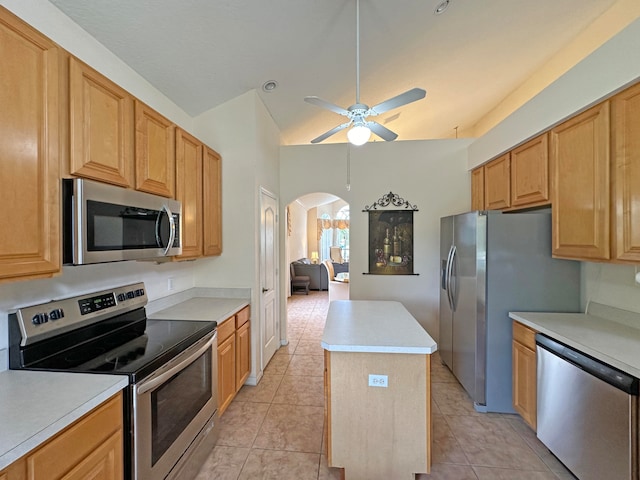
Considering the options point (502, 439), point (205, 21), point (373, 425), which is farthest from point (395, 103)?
point (502, 439)

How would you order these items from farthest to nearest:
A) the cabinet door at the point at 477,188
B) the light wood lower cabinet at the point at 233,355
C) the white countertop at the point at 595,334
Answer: the cabinet door at the point at 477,188, the light wood lower cabinet at the point at 233,355, the white countertop at the point at 595,334

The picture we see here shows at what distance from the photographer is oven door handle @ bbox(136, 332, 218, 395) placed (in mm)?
1337

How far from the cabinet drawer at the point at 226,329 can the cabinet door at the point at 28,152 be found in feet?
4.09

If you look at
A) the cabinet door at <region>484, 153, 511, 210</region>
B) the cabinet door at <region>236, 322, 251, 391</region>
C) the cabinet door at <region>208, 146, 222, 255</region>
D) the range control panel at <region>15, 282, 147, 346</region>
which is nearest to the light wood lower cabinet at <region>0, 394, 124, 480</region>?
the range control panel at <region>15, 282, 147, 346</region>

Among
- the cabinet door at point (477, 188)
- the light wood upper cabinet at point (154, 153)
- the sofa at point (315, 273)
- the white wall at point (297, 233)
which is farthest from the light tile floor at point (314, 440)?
the white wall at point (297, 233)

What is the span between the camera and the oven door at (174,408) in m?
1.34

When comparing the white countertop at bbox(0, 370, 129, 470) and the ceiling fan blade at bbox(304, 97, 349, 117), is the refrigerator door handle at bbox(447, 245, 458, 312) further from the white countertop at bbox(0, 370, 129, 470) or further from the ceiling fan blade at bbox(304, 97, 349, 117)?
the white countertop at bbox(0, 370, 129, 470)

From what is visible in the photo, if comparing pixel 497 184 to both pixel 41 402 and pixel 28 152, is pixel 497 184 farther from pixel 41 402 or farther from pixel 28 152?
pixel 41 402

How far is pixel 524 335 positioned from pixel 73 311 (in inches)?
119

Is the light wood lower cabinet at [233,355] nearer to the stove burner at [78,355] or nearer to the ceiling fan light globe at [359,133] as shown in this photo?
the stove burner at [78,355]

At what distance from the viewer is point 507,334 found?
2520 mm

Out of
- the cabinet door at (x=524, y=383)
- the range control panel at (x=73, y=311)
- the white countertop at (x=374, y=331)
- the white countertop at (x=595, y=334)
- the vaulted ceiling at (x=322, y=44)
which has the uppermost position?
the vaulted ceiling at (x=322, y=44)

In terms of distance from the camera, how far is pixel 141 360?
55.4 inches

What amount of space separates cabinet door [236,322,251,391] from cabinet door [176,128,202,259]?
32.8 inches
